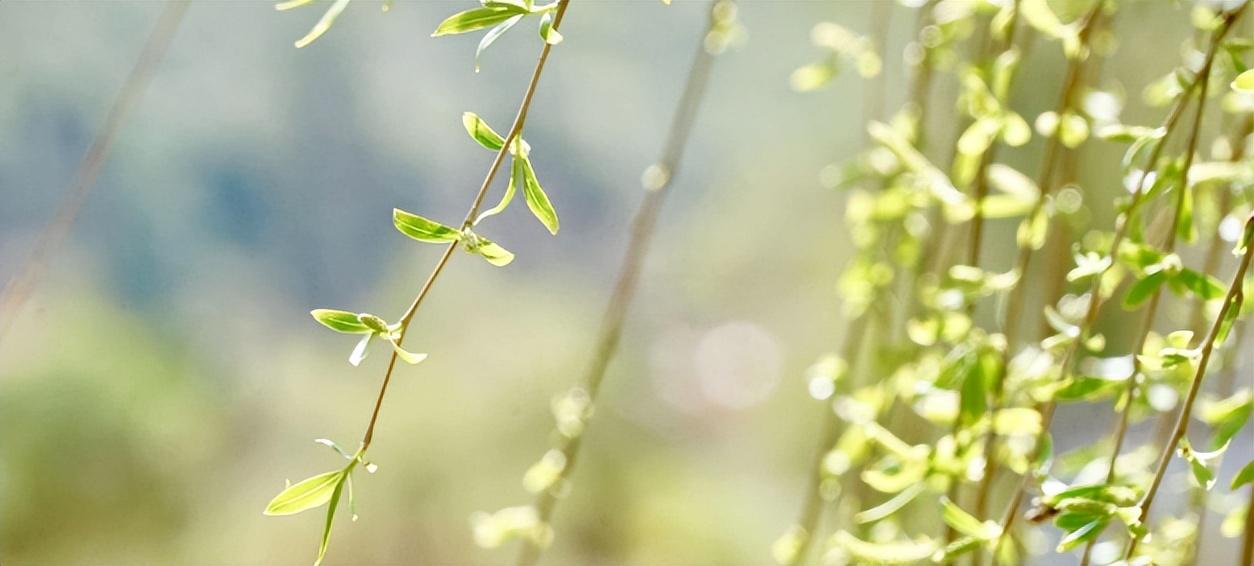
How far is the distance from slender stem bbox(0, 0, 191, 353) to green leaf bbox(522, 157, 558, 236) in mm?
469

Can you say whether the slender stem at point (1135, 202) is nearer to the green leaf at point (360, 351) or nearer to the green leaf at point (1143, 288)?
the green leaf at point (1143, 288)

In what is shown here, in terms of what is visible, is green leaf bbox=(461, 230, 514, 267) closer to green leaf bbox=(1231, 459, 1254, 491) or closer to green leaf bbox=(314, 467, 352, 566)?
green leaf bbox=(314, 467, 352, 566)

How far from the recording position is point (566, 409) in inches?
23.8

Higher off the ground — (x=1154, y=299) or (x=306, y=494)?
(x=1154, y=299)

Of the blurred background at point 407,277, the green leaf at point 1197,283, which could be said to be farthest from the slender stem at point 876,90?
the green leaf at point 1197,283

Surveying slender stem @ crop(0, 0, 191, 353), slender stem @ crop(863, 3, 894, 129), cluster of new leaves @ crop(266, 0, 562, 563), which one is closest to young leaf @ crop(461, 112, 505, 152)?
cluster of new leaves @ crop(266, 0, 562, 563)

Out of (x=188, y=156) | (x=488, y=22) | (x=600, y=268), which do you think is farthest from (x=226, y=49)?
(x=488, y=22)

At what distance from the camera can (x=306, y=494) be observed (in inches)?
11.9

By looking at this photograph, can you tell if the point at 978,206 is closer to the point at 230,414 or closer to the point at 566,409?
the point at 566,409

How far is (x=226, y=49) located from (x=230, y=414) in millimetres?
301

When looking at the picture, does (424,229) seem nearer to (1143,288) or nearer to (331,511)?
(331,511)

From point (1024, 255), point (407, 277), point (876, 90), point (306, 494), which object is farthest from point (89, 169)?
point (876, 90)

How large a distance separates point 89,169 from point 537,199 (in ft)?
1.56

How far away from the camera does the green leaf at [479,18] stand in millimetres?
283
